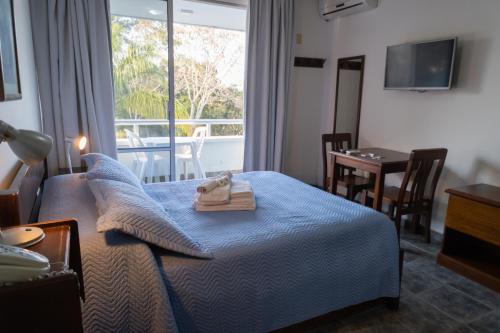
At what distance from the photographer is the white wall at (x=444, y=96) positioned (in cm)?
266

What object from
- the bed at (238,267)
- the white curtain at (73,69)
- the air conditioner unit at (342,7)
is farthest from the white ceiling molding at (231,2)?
the bed at (238,267)

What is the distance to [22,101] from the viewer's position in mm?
2105

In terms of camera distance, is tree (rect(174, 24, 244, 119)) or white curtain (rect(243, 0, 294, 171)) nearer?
white curtain (rect(243, 0, 294, 171))

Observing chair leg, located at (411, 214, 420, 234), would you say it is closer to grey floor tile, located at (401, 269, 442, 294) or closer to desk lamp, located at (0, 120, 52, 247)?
grey floor tile, located at (401, 269, 442, 294)

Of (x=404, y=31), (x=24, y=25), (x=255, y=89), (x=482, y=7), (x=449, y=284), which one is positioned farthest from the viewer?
(x=255, y=89)

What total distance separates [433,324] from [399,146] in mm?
2033

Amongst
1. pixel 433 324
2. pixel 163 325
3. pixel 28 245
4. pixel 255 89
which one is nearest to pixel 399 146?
pixel 255 89

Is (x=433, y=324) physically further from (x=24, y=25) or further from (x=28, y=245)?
(x=24, y=25)

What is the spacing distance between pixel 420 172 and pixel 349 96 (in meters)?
1.69

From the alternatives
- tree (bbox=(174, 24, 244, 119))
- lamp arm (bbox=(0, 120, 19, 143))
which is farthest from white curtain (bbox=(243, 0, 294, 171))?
lamp arm (bbox=(0, 120, 19, 143))

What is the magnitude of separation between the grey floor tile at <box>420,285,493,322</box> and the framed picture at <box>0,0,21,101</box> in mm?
2653

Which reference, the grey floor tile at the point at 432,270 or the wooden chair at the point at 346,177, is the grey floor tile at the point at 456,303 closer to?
the grey floor tile at the point at 432,270

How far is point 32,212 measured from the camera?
1.57m

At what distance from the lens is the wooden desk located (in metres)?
2.89
